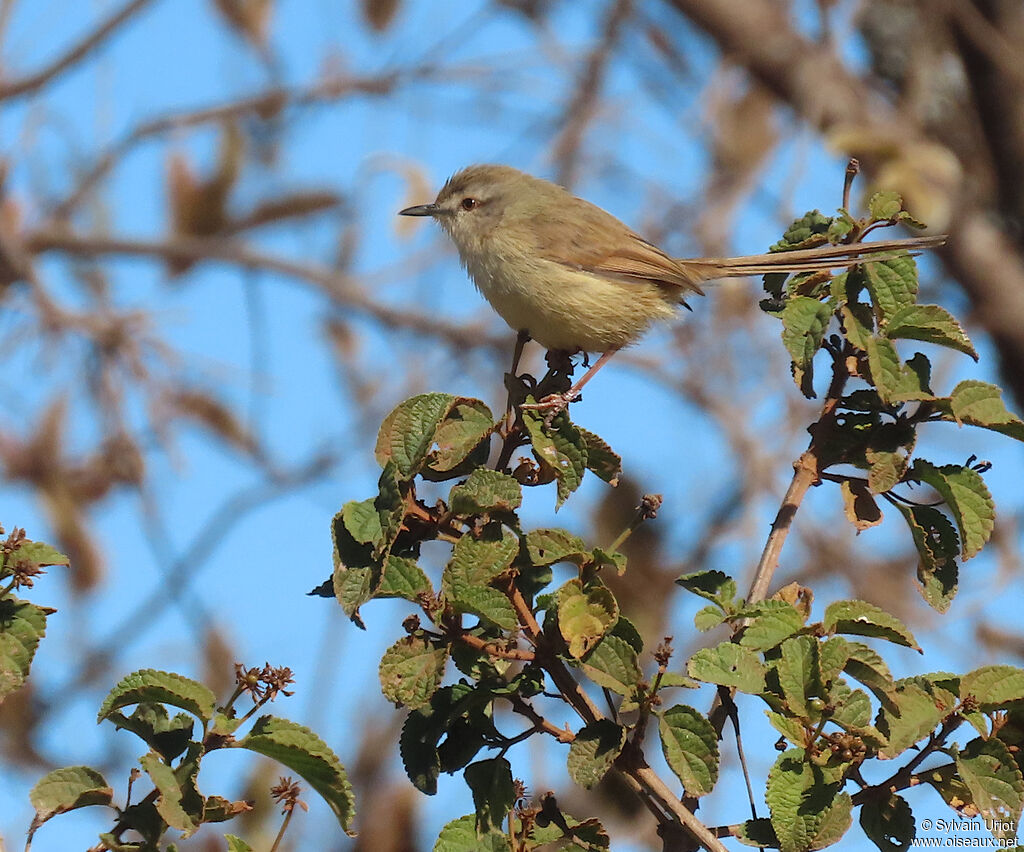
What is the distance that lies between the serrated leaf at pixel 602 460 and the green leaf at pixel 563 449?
0.10 ft

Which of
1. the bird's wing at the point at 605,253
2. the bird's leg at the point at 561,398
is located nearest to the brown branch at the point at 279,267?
the bird's wing at the point at 605,253

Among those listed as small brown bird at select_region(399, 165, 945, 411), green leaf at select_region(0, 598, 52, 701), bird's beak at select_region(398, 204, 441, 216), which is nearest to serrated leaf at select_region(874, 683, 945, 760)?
green leaf at select_region(0, 598, 52, 701)

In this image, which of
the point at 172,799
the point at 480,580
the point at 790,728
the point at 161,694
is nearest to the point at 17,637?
the point at 161,694

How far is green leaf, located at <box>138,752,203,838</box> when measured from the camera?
1.74 metres

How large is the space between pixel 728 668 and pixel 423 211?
3.71m

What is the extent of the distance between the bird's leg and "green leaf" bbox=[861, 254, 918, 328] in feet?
1.98

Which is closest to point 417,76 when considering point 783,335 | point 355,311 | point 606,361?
point 355,311

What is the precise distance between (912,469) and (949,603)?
25 cm

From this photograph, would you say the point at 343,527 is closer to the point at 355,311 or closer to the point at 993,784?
the point at 993,784

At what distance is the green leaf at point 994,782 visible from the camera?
6.21ft

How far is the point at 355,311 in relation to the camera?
7.17 m

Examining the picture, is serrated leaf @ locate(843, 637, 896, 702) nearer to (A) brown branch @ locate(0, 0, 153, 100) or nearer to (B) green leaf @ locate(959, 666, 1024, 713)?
(B) green leaf @ locate(959, 666, 1024, 713)

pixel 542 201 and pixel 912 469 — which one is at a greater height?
pixel 542 201

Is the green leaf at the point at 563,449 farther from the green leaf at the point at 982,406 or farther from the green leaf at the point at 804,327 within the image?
the green leaf at the point at 982,406
